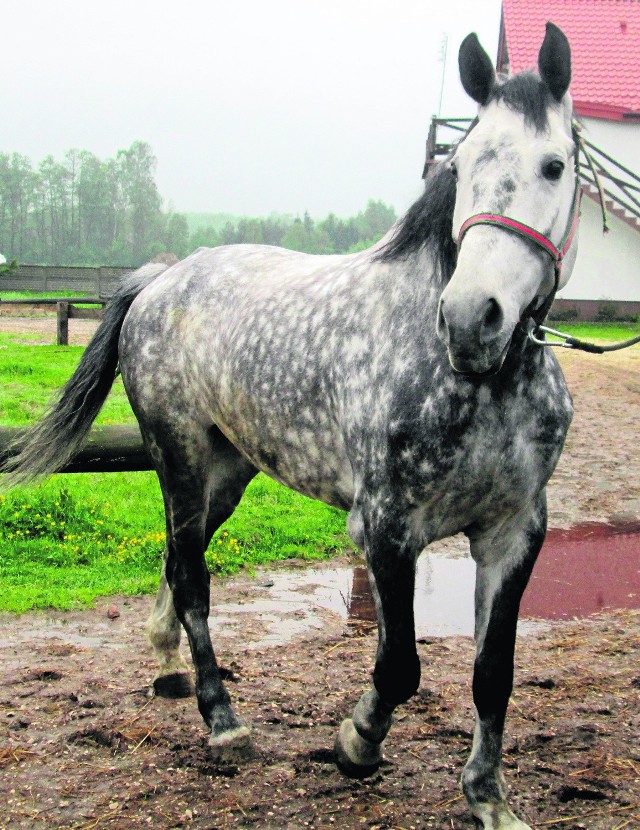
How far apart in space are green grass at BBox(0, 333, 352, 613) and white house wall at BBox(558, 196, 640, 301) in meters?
19.4

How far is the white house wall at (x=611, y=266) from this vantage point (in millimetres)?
24094

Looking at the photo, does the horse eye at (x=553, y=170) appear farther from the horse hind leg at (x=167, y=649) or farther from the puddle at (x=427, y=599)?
the puddle at (x=427, y=599)

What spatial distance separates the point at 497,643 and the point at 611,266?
75.9 ft

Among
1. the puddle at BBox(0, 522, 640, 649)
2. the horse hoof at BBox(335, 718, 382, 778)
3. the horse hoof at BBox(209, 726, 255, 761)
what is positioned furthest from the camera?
the puddle at BBox(0, 522, 640, 649)

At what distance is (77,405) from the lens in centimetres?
427

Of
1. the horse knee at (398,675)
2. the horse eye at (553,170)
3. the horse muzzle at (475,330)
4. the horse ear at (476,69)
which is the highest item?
the horse ear at (476,69)

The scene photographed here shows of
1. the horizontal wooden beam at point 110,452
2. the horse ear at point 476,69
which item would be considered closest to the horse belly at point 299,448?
the horse ear at point 476,69

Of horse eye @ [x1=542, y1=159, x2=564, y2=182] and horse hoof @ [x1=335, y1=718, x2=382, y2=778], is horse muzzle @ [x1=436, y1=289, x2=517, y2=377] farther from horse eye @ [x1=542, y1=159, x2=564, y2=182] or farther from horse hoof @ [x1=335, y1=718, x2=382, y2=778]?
horse hoof @ [x1=335, y1=718, x2=382, y2=778]

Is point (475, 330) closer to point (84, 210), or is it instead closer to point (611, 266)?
point (611, 266)

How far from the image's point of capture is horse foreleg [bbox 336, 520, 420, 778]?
2.67 metres

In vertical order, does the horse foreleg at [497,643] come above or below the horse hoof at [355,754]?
above

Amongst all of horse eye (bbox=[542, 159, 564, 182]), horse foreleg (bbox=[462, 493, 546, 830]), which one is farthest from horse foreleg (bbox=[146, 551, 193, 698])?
horse eye (bbox=[542, 159, 564, 182])

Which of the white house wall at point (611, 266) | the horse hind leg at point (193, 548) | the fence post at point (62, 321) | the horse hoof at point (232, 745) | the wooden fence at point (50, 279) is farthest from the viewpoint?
the wooden fence at point (50, 279)

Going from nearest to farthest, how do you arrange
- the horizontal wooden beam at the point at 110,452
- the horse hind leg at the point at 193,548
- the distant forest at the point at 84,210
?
1. the horse hind leg at the point at 193,548
2. the horizontal wooden beam at the point at 110,452
3. the distant forest at the point at 84,210
